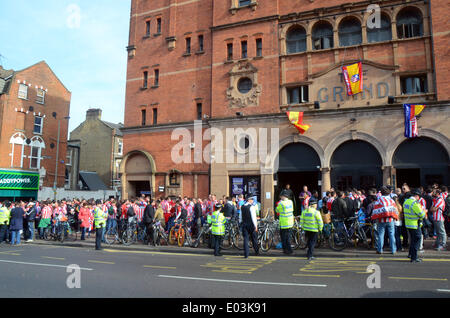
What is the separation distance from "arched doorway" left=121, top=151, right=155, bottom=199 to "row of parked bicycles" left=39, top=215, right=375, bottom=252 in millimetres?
8697

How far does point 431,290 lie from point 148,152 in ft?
74.7

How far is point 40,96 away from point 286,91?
28954mm

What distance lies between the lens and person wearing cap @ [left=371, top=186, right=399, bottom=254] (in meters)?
10.8

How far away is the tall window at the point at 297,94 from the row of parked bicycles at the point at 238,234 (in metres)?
10.2

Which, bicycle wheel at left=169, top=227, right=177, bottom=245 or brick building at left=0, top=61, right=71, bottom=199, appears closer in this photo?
bicycle wheel at left=169, top=227, right=177, bottom=245

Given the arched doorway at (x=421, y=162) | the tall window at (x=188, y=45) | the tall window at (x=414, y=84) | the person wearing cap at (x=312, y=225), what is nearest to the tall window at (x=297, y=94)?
the tall window at (x=414, y=84)

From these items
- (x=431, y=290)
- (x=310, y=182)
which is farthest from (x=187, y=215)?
(x=431, y=290)

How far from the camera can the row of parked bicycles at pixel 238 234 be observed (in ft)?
40.2

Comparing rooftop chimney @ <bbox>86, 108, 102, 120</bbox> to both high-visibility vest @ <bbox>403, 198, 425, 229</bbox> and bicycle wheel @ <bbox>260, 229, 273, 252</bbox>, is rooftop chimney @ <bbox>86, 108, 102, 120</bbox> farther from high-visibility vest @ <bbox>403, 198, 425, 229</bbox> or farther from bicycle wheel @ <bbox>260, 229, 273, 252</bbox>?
high-visibility vest @ <bbox>403, 198, 425, 229</bbox>

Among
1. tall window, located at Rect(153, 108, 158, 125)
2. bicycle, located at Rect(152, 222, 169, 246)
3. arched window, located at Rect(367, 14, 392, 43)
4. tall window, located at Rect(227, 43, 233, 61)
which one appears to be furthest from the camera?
tall window, located at Rect(153, 108, 158, 125)

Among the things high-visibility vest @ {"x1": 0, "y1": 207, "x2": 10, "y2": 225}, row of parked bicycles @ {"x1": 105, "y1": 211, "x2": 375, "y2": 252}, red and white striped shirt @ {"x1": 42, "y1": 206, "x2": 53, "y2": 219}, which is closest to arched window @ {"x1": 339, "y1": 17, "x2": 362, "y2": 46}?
row of parked bicycles @ {"x1": 105, "y1": 211, "x2": 375, "y2": 252}

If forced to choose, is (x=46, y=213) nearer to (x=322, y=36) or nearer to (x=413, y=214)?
(x=413, y=214)

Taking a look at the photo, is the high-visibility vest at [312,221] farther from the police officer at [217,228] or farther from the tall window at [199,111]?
the tall window at [199,111]

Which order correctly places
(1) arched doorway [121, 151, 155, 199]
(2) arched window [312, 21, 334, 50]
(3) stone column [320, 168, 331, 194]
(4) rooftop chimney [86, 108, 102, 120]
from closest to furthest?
(3) stone column [320, 168, 331, 194] < (2) arched window [312, 21, 334, 50] < (1) arched doorway [121, 151, 155, 199] < (4) rooftop chimney [86, 108, 102, 120]
